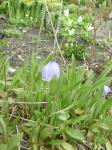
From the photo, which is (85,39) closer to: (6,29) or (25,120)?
(6,29)

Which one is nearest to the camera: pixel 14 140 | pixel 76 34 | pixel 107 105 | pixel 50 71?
pixel 14 140

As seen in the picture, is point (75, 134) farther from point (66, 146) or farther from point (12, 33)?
point (12, 33)

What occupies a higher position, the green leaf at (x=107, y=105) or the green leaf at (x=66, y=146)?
the green leaf at (x=107, y=105)

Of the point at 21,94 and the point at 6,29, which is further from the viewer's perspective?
the point at 6,29

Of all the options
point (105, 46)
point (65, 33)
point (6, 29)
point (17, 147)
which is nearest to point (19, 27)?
point (6, 29)

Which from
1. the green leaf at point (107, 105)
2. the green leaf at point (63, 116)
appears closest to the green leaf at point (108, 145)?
the green leaf at point (107, 105)

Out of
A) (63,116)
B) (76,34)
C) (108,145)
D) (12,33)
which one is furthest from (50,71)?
(76,34)

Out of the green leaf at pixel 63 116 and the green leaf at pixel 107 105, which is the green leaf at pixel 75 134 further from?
the green leaf at pixel 107 105

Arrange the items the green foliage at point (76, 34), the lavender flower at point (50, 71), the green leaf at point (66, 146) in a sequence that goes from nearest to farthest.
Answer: the lavender flower at point (50, 71)
the green leaf at point (66, 146)
the green foliage at point (76, 34)
